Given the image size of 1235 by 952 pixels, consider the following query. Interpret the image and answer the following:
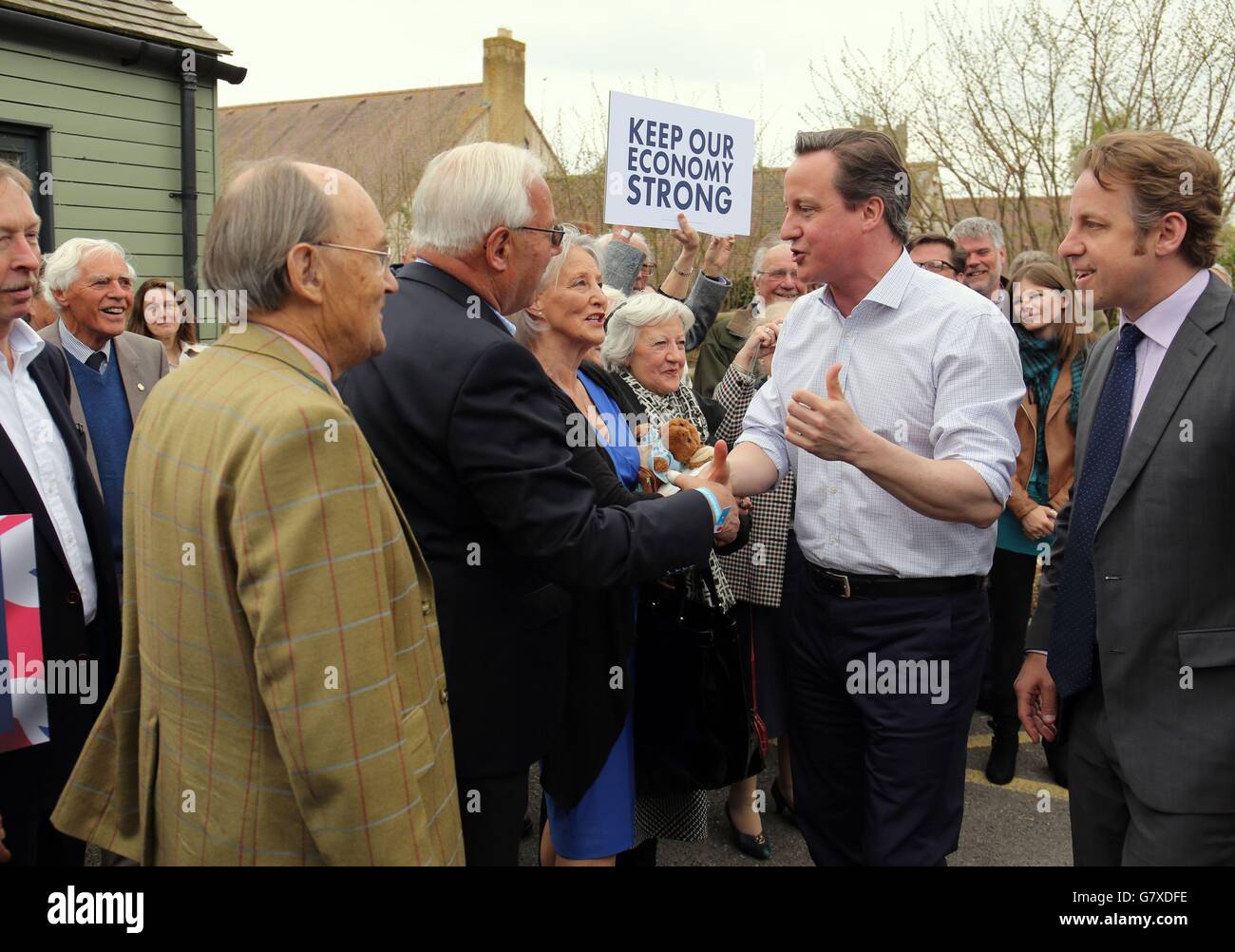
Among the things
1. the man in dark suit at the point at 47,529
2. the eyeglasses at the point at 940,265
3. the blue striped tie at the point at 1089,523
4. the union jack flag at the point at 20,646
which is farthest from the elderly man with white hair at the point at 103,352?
the eyeglasses at the point at 940,265

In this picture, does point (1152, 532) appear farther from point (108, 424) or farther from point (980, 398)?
point (108, 424)

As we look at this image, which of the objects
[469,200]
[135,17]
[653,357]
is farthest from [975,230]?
[135,17]

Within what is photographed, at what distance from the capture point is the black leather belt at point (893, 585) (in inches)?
103

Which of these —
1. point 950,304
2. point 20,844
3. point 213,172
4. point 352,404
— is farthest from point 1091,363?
point 213,172

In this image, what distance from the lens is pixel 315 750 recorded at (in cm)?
164

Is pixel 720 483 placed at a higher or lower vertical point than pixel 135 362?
lower

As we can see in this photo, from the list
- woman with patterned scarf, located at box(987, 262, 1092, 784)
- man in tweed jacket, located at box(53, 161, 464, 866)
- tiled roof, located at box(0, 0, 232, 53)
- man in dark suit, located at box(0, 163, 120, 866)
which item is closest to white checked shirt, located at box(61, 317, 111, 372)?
man in dark suit, located at box(0, 163, 120, 866)

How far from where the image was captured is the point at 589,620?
2842 mm

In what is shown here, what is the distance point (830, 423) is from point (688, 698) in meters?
1.22

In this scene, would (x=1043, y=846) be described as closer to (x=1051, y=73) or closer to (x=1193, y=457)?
(x=1193, y=457)

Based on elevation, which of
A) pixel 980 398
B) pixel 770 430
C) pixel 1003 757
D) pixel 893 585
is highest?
pixel 980 398

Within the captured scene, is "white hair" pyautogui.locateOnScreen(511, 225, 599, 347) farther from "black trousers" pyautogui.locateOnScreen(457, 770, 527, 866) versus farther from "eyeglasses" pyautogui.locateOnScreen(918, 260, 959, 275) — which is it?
"eyeglasses" pyautogui.locateOnScreen(918, 260, 959, 275)

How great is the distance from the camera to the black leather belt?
2.60 meters
